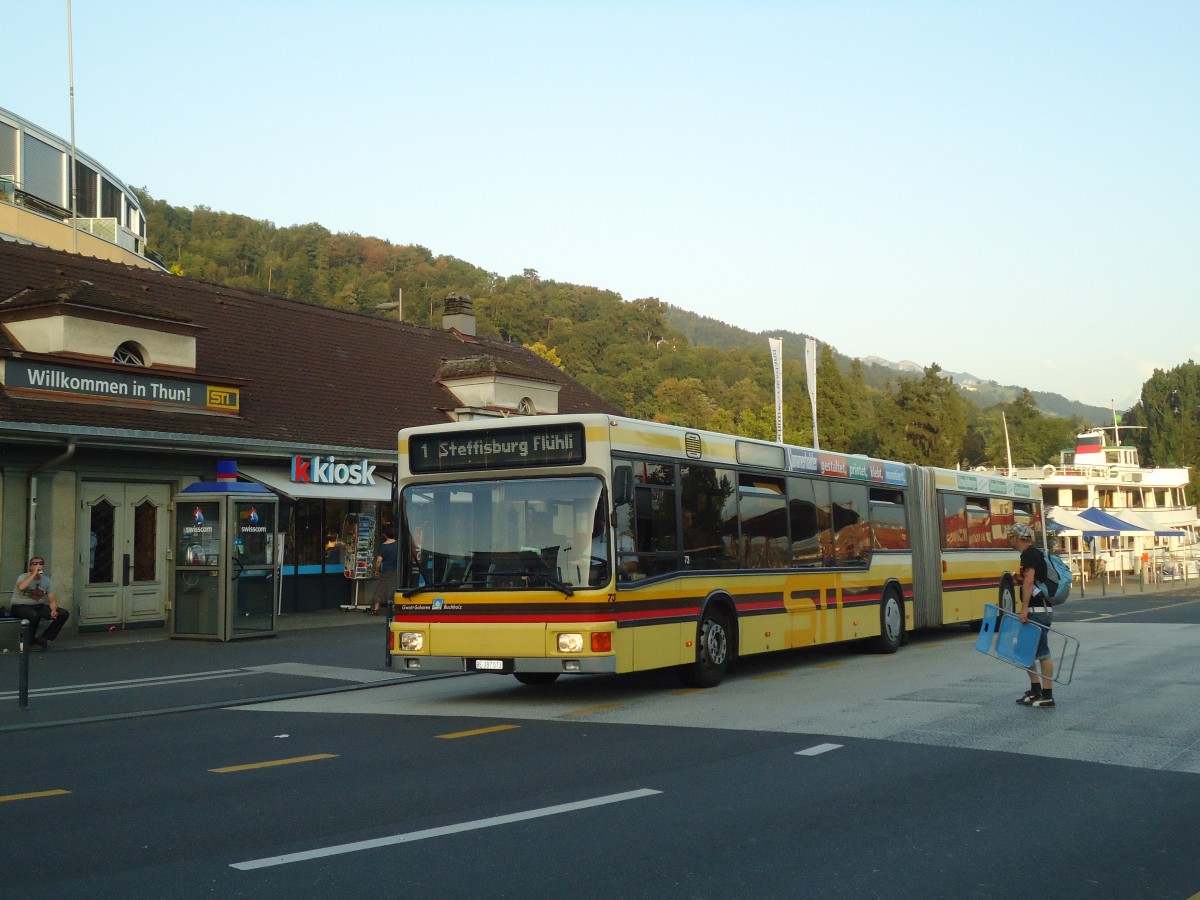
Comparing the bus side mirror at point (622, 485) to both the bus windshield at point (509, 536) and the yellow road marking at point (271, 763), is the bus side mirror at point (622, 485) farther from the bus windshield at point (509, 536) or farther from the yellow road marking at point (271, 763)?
the yellow road marking at point (271, 763)

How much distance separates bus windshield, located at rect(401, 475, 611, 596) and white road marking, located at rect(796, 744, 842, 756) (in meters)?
3.11

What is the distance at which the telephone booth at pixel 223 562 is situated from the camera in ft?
65.6

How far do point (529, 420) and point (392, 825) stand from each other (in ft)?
19.2

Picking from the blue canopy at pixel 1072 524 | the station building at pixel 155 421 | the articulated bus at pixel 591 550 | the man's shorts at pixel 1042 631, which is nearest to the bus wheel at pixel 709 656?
the articulated bus at pixel 591 550

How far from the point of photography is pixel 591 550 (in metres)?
12.1

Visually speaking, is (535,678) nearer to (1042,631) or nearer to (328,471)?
(1042,631)

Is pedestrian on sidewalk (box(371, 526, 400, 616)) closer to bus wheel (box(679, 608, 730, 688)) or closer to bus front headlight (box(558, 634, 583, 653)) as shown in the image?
bus wheel (box(679, 608, 730, 688))

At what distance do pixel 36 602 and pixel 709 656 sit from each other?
1099cm

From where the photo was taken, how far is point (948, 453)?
340ft

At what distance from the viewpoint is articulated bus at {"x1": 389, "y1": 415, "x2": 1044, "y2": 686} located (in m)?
12.1

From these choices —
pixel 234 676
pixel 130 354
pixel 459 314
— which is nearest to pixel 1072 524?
pixel 459 314

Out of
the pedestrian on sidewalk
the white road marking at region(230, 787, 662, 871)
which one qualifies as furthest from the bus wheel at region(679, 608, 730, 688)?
the pedestrian on sidewalk

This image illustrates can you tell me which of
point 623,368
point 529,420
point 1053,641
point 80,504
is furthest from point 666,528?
point 623,368

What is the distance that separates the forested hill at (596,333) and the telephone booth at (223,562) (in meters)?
53.4
